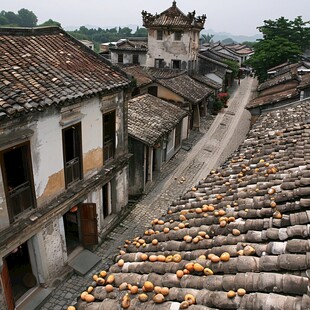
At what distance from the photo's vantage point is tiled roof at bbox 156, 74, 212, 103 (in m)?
30.6

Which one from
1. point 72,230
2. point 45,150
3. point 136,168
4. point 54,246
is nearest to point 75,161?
point 45,150

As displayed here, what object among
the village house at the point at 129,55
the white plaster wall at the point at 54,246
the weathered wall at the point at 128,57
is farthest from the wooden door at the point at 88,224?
the weathered wall at the point at 128,57

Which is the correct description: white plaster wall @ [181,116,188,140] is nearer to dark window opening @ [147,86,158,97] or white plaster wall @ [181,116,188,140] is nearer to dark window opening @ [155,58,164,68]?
dark window opening @ [147,86,158,97]

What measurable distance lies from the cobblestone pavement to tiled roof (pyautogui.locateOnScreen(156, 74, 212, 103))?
4.17 m

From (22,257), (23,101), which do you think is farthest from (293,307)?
(22,257)

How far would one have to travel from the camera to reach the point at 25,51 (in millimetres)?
12391

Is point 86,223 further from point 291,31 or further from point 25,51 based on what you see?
point 291,31

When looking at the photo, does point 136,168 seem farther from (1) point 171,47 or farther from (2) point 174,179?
(1) point 171,47

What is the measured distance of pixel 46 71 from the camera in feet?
39.1

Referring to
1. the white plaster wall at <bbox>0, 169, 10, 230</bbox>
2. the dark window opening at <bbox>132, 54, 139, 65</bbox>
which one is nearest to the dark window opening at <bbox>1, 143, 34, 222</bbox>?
the white plaster wall at <bbox>0, 169, 10, 230</bbox>

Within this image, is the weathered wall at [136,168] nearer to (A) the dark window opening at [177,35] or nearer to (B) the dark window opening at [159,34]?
(A) the dark window opening at [177,35]

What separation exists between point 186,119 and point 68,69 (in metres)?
19.0

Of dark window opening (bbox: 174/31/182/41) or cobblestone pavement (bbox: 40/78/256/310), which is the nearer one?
cobblestone pavement (bbox: 40/78/256/310)

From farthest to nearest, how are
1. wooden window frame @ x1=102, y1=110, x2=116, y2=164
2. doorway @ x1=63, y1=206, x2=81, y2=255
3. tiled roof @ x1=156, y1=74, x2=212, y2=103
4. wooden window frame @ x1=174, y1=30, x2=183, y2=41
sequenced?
wooden window frame @ x1=174, y1=30, x2=183, y2=41, tiled roof @ x1=156, y1=74, x2=212, y2=103, wooden window frame @ x1=102, y1=110, x2=116, y2=164, doorway @ x1=63, y1=206, x2=81, y2=255
